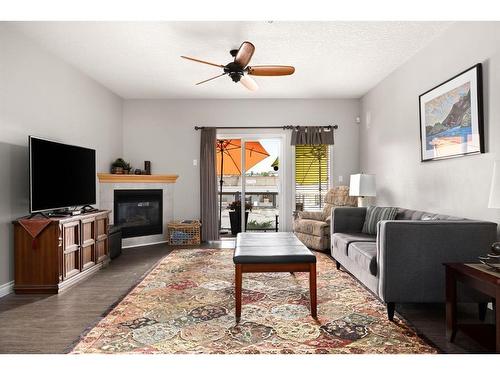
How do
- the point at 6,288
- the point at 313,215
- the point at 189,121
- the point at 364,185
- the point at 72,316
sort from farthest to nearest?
the point at 189,121, the point at 313,215, the point at 364,185, the point at 6,288, the point at 72,316

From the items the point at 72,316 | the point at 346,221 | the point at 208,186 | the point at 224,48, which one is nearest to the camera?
the point at 72,316

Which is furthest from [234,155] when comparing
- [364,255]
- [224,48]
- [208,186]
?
[364,255]

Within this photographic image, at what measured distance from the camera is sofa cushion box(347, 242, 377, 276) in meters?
2.74

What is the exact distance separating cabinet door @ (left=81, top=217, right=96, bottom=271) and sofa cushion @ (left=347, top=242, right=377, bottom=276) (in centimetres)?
296

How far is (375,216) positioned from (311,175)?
2304 millimetres

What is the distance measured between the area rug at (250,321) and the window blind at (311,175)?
2.70 m

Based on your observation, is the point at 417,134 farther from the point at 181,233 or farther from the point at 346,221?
the point at 181,233

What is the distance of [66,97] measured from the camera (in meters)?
4.27

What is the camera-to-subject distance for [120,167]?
5660 millimetres

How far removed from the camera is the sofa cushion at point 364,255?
2.74 metres

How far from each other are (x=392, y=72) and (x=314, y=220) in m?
2.51

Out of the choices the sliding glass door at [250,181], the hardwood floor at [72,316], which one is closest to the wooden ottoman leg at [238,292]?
the hardwood floor at [72,316]

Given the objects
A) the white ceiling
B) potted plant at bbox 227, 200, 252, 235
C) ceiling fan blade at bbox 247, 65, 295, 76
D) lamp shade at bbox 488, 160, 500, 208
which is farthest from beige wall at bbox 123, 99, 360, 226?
lamp shade at bbox 488, 160, 500, 208
